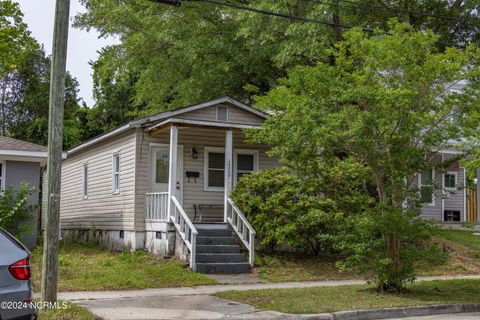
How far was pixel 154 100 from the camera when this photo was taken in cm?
2530

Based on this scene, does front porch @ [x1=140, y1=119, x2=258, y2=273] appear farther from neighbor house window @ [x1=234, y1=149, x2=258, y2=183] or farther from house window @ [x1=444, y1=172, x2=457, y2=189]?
house window @ [x1=444, y1=172, x2=457, y2=189]

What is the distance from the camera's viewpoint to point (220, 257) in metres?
14.9

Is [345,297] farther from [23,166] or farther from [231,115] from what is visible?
[23,166]

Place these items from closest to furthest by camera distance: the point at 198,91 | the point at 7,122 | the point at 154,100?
the point at 198,91, the point at 154,100, the point at 7,122

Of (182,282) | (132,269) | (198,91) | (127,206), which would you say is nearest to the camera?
(182,282)

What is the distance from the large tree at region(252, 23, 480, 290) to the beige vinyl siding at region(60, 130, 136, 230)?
294 inches

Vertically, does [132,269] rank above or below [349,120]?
below

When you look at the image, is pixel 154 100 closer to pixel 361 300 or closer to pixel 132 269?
pixel 132 269

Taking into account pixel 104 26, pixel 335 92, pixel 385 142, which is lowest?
pixel 385 142

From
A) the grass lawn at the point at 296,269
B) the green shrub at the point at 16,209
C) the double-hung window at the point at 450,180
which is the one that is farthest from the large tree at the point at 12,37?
the double-hung window at the point at 450,180

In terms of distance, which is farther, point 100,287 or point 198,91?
point 198,91

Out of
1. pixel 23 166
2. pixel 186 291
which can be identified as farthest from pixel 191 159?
pixel 186 291

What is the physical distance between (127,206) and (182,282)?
220 inches

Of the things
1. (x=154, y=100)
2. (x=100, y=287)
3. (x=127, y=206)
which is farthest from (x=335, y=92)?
(x=154, y=100)
